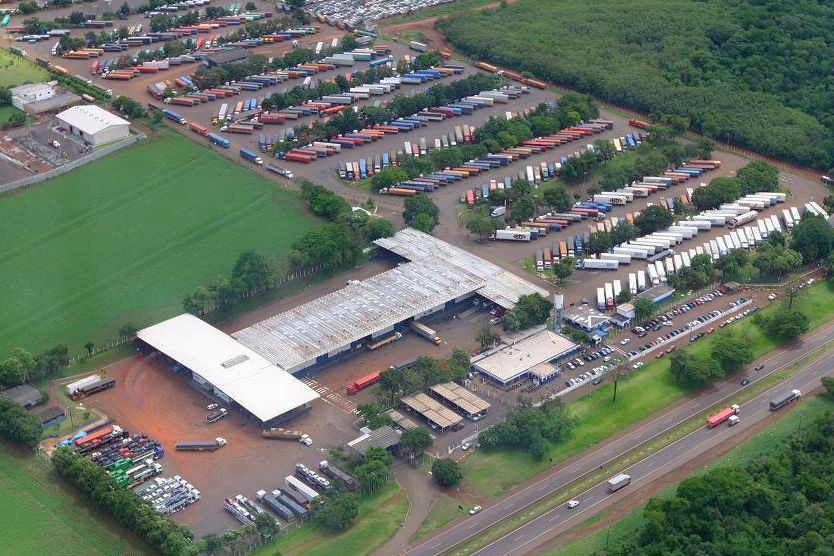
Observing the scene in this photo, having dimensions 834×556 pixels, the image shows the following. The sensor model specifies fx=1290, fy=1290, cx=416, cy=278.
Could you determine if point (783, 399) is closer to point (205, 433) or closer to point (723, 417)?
point (723, 417)

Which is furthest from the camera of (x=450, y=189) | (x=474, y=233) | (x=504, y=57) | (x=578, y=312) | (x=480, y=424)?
(x=504, y=57)

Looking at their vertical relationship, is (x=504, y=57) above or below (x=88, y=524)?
above

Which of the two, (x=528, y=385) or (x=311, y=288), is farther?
(x=311, y=288)

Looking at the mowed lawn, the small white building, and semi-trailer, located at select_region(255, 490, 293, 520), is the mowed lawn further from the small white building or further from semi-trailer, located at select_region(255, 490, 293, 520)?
semi-trailer, located at select_region(255, 490, 293, 520)

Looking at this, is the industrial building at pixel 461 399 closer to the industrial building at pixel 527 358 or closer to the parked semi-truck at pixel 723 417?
the industrial building at pixel 527 358

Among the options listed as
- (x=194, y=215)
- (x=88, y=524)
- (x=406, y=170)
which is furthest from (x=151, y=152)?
(x=88, y=524)

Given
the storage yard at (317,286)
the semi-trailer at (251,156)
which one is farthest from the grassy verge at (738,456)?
the semi-trailer at (251,156)

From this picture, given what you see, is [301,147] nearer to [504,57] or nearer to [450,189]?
[450,189]

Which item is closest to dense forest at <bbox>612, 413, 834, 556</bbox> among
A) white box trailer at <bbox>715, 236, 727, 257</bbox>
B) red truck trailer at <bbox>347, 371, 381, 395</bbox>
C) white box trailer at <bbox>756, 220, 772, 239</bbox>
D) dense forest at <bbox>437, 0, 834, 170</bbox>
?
red truck trailer at <bbox>347, 371, 381, 395</bbox>
